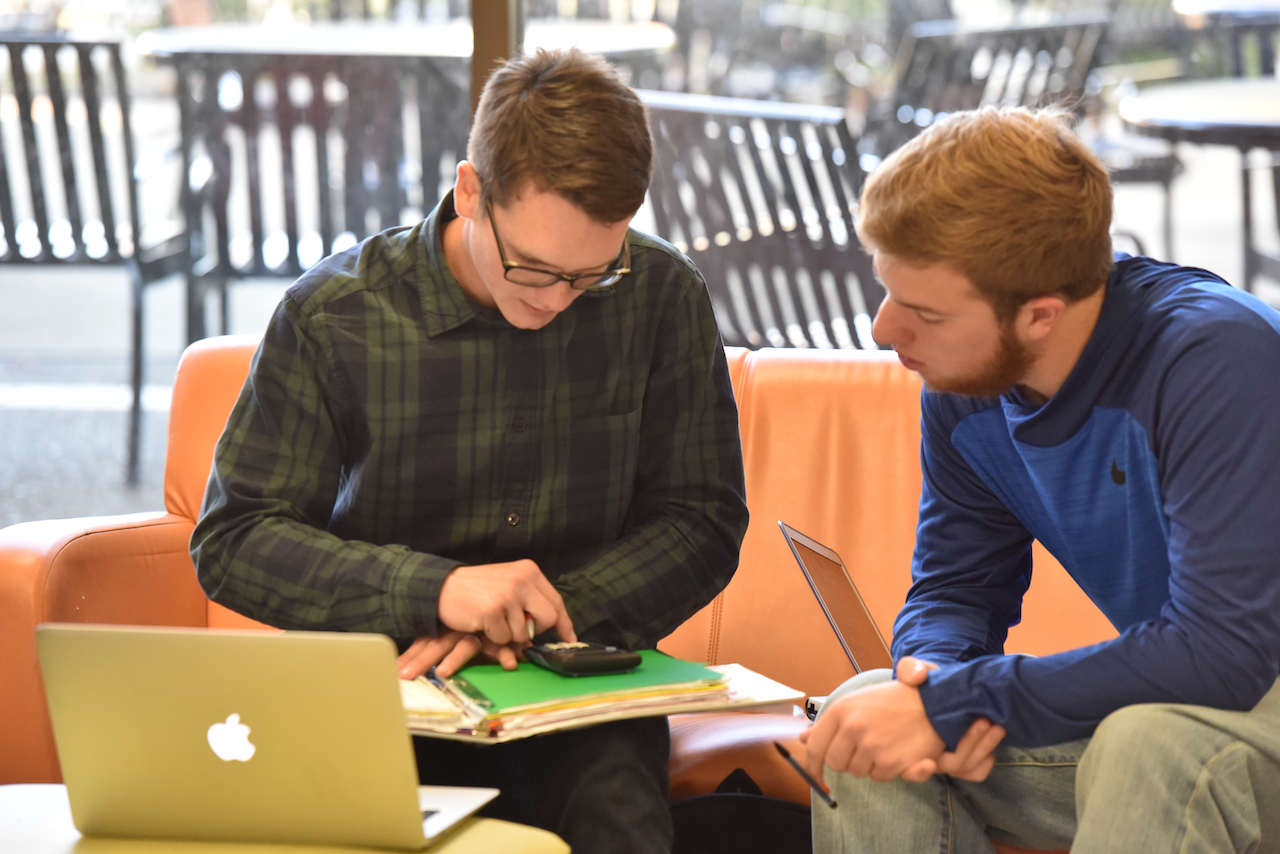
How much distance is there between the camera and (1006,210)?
1254 millimetres

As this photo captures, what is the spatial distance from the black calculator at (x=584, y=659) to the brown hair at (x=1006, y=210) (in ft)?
1.71

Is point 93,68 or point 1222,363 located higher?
point 93,68

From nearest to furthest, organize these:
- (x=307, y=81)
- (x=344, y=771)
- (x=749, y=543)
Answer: (x=344, y=771)
(x=749, y=543)
(x=307, y=81)

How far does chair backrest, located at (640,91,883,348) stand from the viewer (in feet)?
8.27

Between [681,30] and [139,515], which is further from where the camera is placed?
[681,30]

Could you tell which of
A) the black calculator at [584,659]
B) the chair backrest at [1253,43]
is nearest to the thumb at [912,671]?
the black calculator at [584,659]

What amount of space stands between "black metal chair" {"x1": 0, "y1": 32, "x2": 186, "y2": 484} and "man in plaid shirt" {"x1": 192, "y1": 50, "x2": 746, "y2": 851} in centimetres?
143

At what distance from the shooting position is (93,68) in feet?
8.64

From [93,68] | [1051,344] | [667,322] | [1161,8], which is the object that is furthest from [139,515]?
[1161,8]

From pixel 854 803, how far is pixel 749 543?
72cm

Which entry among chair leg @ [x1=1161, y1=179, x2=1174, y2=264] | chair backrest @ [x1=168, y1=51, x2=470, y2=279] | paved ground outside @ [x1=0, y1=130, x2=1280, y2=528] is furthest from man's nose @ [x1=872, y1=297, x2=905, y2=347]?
paved ground outside @ [x1=0, y1=130, x2=1280, y2=528]

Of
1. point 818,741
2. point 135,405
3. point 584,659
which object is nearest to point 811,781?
point 818,741

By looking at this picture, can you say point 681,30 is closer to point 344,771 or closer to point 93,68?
point 93,68

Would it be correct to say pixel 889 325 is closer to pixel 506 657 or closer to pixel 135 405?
pixel 506 657
